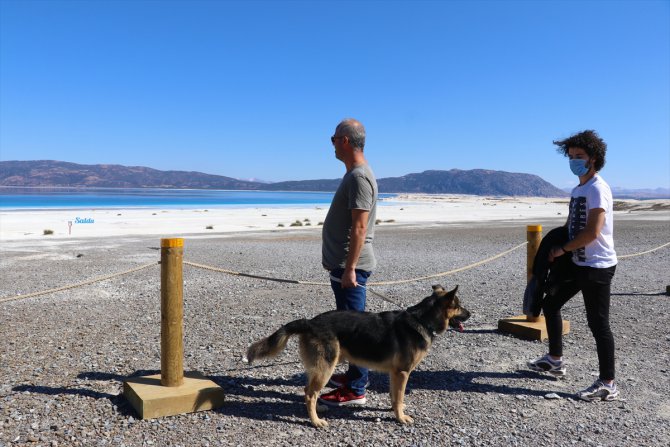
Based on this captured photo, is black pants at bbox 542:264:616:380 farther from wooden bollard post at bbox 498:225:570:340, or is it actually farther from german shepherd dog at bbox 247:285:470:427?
wooden bollard post at bbox 498:225:570:340

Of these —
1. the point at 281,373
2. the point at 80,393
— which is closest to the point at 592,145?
the point at 281,373

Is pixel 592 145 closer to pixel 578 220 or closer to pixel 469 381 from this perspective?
pixel 578 220

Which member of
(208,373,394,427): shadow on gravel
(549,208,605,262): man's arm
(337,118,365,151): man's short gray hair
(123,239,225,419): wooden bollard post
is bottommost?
(208,373,394,427): shadow on gravel

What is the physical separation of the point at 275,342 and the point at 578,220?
2.85 m

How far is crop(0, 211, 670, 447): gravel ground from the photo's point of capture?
12.9 feet

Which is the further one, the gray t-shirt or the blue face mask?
the blue face mask

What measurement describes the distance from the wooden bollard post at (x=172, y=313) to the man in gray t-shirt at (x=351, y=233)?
49.6 inches

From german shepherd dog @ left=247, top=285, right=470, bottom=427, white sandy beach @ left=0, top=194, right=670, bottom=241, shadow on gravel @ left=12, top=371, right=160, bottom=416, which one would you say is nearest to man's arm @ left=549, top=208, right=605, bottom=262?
german shepherd dog @ left=247, top=285, right=470, bottom=427

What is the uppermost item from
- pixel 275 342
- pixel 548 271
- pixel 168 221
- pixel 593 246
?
pixel 593 246

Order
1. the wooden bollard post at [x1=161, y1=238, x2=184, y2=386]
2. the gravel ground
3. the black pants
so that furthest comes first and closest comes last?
the black pants → the wooden bollard post at [x1=161, y1=238, x2=184, y2=386] → the gravel ground

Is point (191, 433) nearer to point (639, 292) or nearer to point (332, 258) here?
point (332, 258)

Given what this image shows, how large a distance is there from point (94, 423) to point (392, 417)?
2.35m

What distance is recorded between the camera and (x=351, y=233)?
416 cm

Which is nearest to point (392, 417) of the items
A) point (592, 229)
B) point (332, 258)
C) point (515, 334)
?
point (332, 258)
